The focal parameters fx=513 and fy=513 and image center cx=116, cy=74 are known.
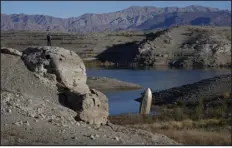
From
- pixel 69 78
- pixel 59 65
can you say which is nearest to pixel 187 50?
pixel 69 78

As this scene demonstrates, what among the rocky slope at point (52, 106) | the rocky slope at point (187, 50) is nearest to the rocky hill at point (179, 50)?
the rocky slope at point (187, 50)

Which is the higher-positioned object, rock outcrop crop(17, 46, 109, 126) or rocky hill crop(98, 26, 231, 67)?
rock outcrop crop(17, 46, 109, 126)

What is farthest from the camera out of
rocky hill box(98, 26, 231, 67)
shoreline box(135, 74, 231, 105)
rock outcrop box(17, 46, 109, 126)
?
rocky hill box(98, 26, 231, 67)

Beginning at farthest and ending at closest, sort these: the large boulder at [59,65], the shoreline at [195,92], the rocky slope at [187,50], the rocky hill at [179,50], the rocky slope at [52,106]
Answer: the rocky hill at [179,50]
the rocky slope at [187,50]
the shoreline at [195,92]
the large boulder at [59,65]
the rocky slope at [52,106]

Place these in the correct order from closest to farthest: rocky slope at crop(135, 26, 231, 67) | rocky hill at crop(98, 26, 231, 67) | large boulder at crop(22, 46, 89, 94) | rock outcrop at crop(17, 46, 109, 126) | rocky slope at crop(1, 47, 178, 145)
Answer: rocky slope at crop(1, 47, 178, 145) → rock outcrop at crop(17, 46, 109, 126) → large boulder at crop(22, 46, 89, 94) → rocky slope at crop(135, 26, 231, 67) → rocky hill at crop(98, 26, 231, 67)

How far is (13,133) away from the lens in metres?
11.9

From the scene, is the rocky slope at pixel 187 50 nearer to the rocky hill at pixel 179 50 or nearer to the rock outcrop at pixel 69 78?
the rocky hill at pixel 179 50

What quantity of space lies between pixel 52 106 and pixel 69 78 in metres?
2.22

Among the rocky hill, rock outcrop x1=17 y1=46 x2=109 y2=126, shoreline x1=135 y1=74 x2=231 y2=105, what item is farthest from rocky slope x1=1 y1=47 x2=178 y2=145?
the rocky hill

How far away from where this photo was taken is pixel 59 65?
16734 millimetres

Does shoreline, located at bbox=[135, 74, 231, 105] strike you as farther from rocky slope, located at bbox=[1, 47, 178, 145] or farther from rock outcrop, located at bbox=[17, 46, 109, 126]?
rocky slope, located at bbox=[1, 47, 178, 145]

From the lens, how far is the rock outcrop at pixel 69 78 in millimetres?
15562

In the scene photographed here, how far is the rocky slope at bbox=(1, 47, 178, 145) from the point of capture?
1230 cm

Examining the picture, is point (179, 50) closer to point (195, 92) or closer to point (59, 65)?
point (195, 92)
